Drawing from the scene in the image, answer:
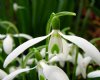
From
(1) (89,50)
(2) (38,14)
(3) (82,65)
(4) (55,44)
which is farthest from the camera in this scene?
(2) (38,14)

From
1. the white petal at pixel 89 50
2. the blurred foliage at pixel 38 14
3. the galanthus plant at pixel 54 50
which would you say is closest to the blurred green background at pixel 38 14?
the blurred foliage at pixel 38 14

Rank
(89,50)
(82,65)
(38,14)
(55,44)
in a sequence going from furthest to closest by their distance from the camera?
(38,14) → (82,65) → (55,44) → (89,50)

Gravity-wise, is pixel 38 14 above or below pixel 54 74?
below

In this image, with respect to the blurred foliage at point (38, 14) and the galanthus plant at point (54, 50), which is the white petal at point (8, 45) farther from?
the blurred foliage at point (38, 14)

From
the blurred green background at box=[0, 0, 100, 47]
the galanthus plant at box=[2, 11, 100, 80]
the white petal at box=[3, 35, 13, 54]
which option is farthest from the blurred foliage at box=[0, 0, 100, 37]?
the galanthus plant at box=[2, 11, 100, 80]

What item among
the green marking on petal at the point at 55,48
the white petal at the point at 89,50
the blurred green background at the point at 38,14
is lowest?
the blurred green background at the point at 38,14

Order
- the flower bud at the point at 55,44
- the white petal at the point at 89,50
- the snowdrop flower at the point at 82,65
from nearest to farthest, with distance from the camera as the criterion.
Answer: the white petal at the point at 89,50
the flower bud at the point at 55,44
the snowdrop flower at the point at 82,65

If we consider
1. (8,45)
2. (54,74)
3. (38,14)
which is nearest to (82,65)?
(8,45)

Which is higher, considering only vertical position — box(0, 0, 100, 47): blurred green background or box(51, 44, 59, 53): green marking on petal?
box(51, 44, 59, 53): green marking on petal

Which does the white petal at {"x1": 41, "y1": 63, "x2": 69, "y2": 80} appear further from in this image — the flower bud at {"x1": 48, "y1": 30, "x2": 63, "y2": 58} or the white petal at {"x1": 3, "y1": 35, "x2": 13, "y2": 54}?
the white petal at {"x1": 3, "y1": 35, "x2": 13, "y2": 54}

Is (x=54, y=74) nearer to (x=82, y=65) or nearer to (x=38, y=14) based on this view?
(x=82, y=65)

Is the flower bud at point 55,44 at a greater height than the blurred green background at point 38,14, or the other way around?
the flower bud at point 55,44
